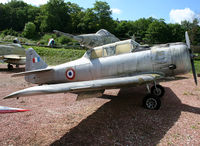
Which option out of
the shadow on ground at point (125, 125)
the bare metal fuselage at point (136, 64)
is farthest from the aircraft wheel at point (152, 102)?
the bare metal fuselage at point (136, 64)

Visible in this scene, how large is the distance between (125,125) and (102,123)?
2.14ft

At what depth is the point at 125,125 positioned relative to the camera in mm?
3855

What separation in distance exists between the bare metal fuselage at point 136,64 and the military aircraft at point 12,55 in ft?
37.2

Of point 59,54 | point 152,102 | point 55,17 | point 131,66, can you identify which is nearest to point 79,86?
point 131,66

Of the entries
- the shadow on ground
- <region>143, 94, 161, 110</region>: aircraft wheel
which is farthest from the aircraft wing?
the shadow on ground

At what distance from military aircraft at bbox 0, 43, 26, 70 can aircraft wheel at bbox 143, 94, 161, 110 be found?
1449 centimetres

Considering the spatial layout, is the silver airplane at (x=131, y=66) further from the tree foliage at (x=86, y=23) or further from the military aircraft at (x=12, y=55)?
the tree foliage at (x=86, y=23)

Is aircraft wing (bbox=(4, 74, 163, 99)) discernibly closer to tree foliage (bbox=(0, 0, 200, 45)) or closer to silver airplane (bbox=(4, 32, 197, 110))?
silver airplane (bbox=(4, 32, 197, 110))

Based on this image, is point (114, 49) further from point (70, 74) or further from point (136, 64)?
point (70, 74)

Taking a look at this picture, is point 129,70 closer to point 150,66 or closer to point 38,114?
point 150,66

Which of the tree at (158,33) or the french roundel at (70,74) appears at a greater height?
the tree at (158,33)

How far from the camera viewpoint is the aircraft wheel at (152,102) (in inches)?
186

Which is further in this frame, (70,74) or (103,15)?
(103,15)

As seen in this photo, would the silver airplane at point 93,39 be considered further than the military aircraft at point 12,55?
No
